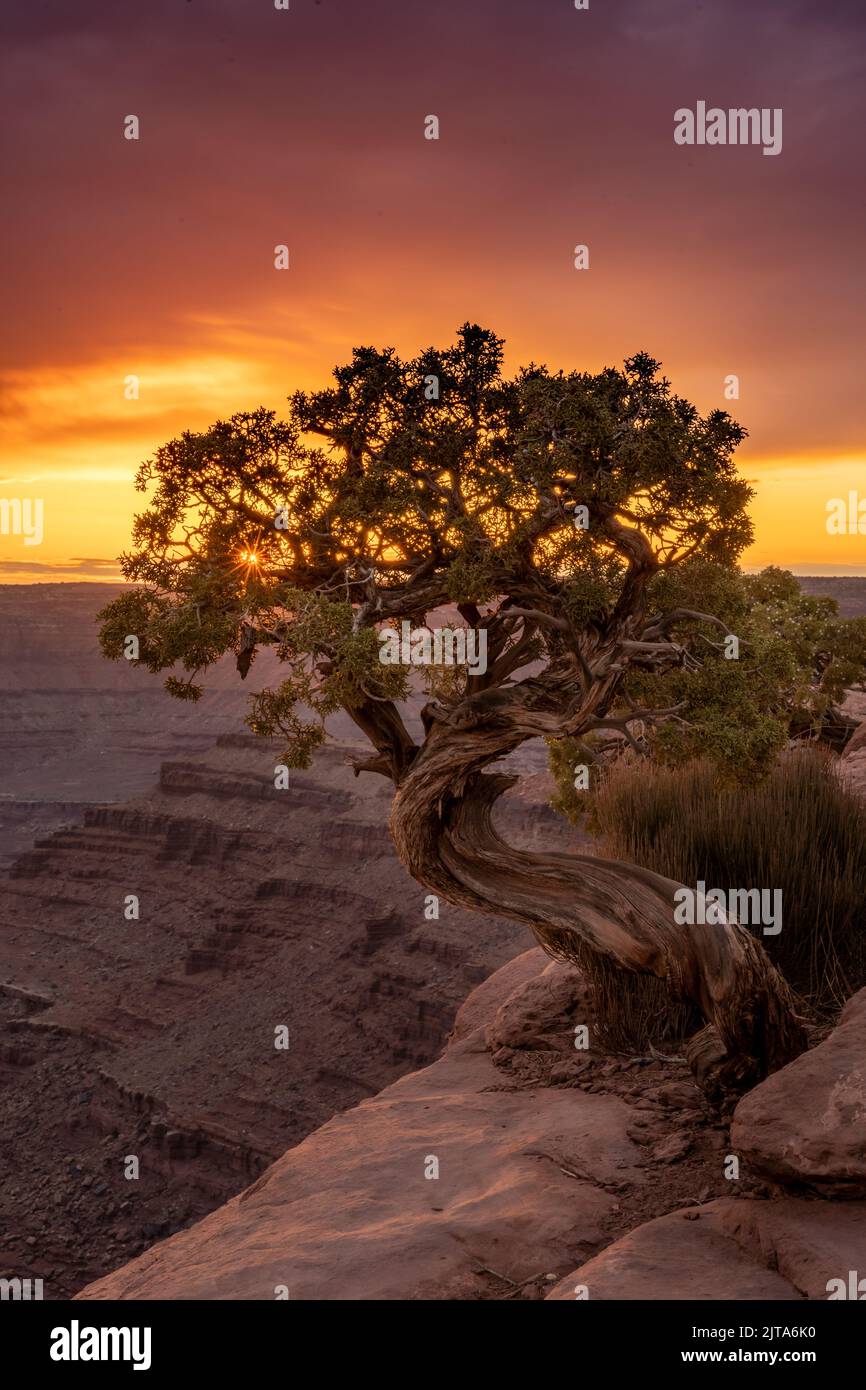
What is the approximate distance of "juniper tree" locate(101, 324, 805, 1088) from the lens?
7906 millimetres

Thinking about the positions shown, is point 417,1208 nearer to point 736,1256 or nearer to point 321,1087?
point 736,1256

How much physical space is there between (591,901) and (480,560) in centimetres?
376

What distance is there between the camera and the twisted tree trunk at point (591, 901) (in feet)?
29.1

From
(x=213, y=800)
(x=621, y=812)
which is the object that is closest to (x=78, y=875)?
(x=213, y=800)

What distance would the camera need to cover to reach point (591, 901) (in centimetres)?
966

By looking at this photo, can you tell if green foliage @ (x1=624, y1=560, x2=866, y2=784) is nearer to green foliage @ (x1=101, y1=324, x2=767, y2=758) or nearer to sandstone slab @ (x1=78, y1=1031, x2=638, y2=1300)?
green foliage @ (x1=101, y1=324, x2=767, y2=758)

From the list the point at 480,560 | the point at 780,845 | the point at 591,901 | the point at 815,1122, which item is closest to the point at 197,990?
the point at 780,845

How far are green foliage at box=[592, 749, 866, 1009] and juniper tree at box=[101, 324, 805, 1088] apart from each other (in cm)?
207

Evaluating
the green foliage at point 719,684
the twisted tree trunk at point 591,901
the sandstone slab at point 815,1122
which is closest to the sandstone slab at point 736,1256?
the sandstone slab at point 815,1122

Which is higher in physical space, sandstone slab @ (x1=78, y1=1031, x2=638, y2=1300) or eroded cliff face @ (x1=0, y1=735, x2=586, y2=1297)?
sandstone slab @ (x1=78, y1=1031, x2=638, y2=1300)

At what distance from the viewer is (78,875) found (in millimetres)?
92875

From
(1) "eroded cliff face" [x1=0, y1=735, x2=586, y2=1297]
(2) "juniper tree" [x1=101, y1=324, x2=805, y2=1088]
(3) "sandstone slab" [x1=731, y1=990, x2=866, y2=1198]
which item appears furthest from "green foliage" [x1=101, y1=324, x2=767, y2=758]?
(1) "eroded cliff face" [x1=0, y1=735, x2=586, y2=1297]

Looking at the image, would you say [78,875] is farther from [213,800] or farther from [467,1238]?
[467,1238]

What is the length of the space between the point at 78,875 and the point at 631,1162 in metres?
93.1
